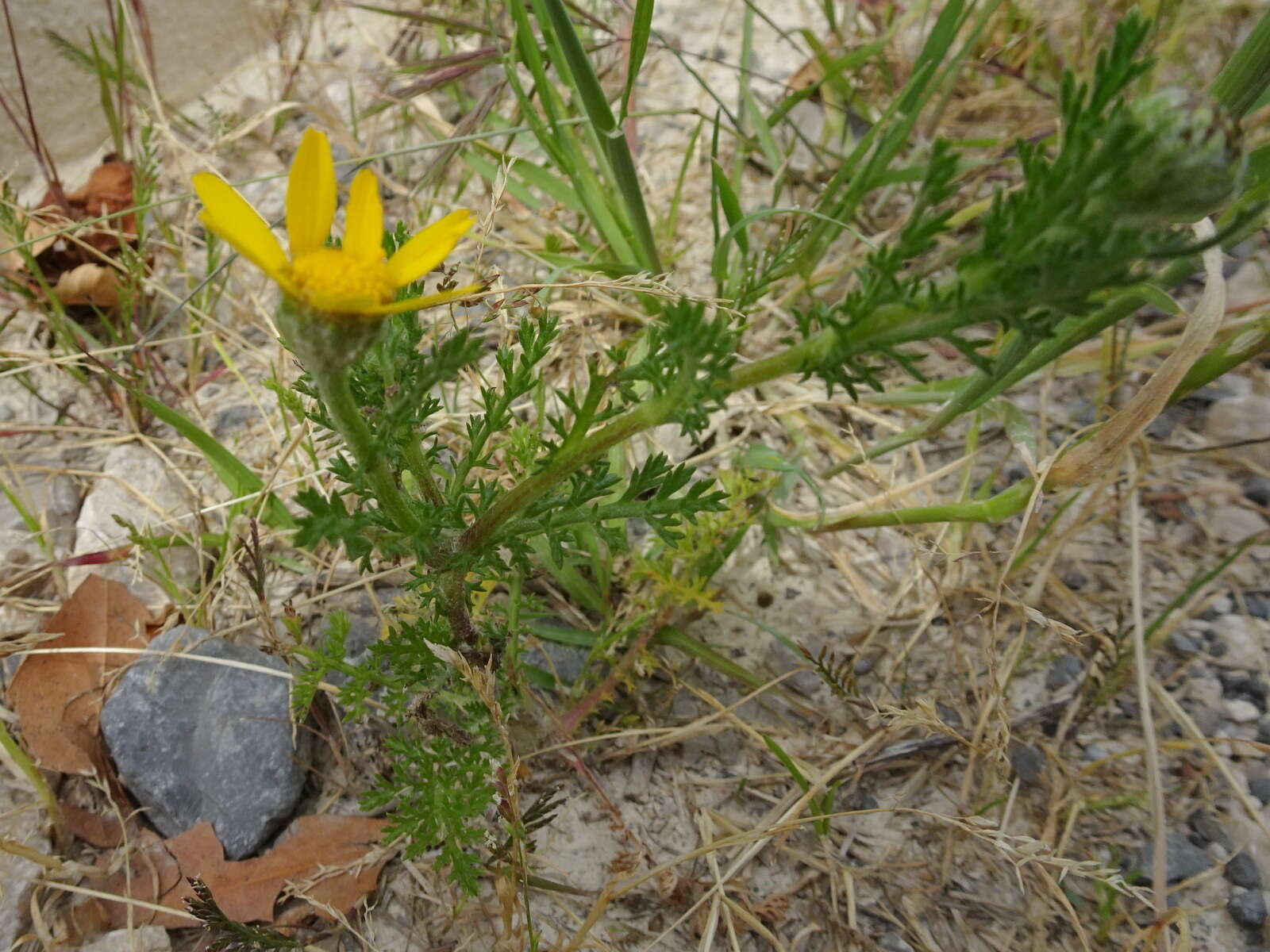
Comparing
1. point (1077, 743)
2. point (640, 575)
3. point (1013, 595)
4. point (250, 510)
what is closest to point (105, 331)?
point (250, 510)

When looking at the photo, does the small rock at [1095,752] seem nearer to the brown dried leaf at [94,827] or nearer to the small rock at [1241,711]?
the small rock at [1241,711]

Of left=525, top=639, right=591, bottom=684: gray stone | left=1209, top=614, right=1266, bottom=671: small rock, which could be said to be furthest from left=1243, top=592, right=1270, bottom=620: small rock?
left=525, top=639, right=591, bottom=684: gray stone

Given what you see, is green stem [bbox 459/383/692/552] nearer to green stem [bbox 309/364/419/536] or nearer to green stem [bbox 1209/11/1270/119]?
green stem [bbox 309/364/419/536]

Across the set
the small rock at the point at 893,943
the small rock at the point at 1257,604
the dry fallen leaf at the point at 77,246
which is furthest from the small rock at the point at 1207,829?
the dry fallen leaf at the point at 77,246

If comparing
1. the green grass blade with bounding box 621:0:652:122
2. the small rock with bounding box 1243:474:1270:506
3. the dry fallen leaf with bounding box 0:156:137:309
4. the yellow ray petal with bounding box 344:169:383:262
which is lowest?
the small rock with bounding box 1243:474:1270:506

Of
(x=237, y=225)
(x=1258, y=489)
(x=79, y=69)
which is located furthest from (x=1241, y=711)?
(x=79, y=69)
